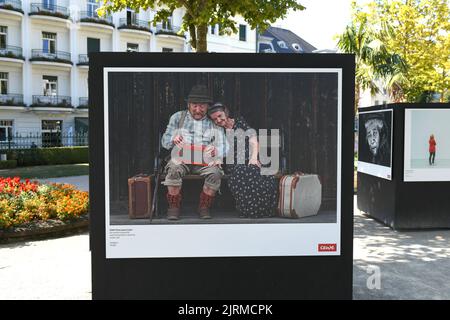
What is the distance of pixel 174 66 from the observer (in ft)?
12.2

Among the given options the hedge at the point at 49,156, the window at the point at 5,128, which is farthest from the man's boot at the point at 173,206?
the window at the point at 5,128

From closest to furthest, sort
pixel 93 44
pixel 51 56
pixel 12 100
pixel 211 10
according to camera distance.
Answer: pixel 211 10 → pixel 12 100 → pixel 51 56 → pixel 93 44

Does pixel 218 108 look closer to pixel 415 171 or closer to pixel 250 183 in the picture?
pixel 250 183

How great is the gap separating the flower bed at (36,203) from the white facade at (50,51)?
2549 centimetres

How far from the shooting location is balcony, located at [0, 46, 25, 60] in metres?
32.2

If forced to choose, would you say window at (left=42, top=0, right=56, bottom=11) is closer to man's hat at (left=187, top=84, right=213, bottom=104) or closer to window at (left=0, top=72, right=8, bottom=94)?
window at (left=0, top=72, right=8, bottom=94)

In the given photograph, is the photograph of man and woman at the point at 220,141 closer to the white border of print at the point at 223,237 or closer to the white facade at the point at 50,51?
the white border of print at the point at 223,237

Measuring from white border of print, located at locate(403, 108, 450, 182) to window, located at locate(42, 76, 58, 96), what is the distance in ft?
109

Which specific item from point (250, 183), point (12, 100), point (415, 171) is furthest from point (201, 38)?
point (12, 100)

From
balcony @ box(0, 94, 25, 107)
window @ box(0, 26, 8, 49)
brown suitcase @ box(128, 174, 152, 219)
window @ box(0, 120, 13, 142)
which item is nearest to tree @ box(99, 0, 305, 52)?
brown suitcase @ box(128, 174, 152, 219)

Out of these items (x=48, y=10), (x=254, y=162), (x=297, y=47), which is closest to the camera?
(x=254, y=162)

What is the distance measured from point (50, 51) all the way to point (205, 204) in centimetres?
3584

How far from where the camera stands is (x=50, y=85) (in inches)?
1403

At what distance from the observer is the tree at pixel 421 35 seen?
78.3 feet
